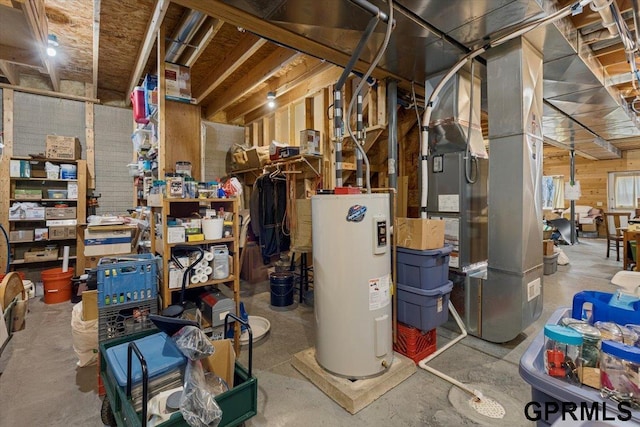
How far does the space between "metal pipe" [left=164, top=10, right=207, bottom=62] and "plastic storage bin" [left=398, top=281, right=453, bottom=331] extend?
2849 mm

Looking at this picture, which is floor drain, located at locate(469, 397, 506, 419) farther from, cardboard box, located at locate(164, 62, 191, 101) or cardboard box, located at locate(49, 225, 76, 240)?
cardboard box, located at locate(49, 225, 76, 240)

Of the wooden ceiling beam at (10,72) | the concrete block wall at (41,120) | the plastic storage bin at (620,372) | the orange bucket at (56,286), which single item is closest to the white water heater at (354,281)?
the plastic storage bin at (620,372)

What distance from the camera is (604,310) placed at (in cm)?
93

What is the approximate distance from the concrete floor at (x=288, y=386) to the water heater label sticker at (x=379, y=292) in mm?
594

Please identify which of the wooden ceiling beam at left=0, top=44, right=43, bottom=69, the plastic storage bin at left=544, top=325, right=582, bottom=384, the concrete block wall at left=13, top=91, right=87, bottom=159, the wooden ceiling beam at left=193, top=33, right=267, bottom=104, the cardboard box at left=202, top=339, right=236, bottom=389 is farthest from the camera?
the concrete block wall at left=13, top=91, right=87, bottom=159

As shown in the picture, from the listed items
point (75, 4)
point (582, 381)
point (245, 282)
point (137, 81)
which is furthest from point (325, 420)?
point (137, 81)

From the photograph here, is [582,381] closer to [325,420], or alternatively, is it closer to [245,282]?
[325,420]

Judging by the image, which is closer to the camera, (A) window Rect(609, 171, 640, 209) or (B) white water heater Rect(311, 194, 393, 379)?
(B) white water heater Rect(311, 194, 393, 379)

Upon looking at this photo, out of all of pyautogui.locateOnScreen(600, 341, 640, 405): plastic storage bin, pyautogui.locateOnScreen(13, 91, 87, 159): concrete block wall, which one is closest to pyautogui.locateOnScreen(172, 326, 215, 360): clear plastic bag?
pyautogui.locateOnScreen(600, 341, 640, 405): plastic storage bin

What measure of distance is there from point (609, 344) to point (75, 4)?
167 inches

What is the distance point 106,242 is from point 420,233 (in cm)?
382

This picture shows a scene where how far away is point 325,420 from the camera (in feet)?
5.84

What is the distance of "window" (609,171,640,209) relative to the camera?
869 cm

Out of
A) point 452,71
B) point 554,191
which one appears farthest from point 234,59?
point 554,191
